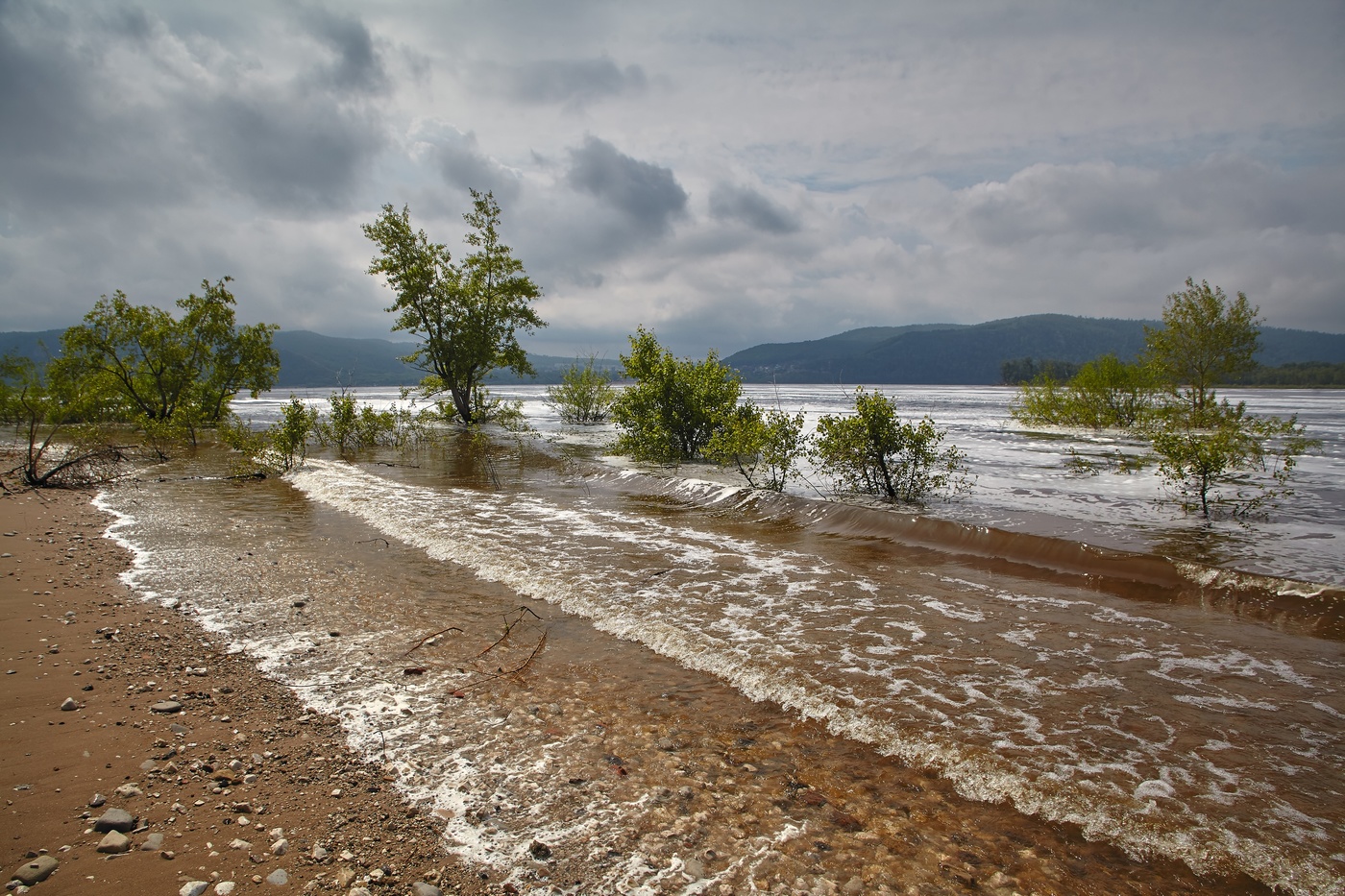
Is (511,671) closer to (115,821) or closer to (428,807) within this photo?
(428,807)

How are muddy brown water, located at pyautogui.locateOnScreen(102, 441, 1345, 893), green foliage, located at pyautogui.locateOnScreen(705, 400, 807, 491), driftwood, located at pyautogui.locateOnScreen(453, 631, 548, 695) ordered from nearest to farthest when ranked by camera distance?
muddy brown water, located at pyautogui.locateOnScreen(102, 441, 1345, 893), driftwood, located at pyautogui.locateOnScreen(453, 631, 548, 695), green foliage, located at pyautogui.locateOnScreen(705, 400, 807, 491)

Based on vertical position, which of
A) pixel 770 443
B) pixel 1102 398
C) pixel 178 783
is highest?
pixel 1102 398

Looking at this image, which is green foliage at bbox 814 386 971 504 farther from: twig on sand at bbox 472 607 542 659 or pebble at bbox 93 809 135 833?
pebble at bbox 93 809 135 833

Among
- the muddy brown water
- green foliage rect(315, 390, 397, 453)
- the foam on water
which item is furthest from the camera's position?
green foliage rect(315, 390, 397, 453)

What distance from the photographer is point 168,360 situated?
33.0 m

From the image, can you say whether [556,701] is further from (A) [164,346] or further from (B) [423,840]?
(A) [164,346]

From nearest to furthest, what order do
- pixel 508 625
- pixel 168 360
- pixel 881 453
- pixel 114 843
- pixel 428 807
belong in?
pixel 114 843
pixel 428 807
pixel 508 625
pixel 881 453
pixel 168 360

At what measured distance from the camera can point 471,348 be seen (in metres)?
34.5

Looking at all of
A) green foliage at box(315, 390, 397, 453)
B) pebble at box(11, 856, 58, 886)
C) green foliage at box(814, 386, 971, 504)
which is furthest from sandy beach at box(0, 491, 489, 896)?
green foliage at box(315, 390, 397, 453)

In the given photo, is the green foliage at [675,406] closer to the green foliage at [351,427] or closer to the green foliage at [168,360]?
the green foliage at [351,427]

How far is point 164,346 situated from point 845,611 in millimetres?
39574

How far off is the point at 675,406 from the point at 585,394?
18673 millimetres

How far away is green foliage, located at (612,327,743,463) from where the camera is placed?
805 inches

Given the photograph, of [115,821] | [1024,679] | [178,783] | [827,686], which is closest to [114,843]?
[115,821]
